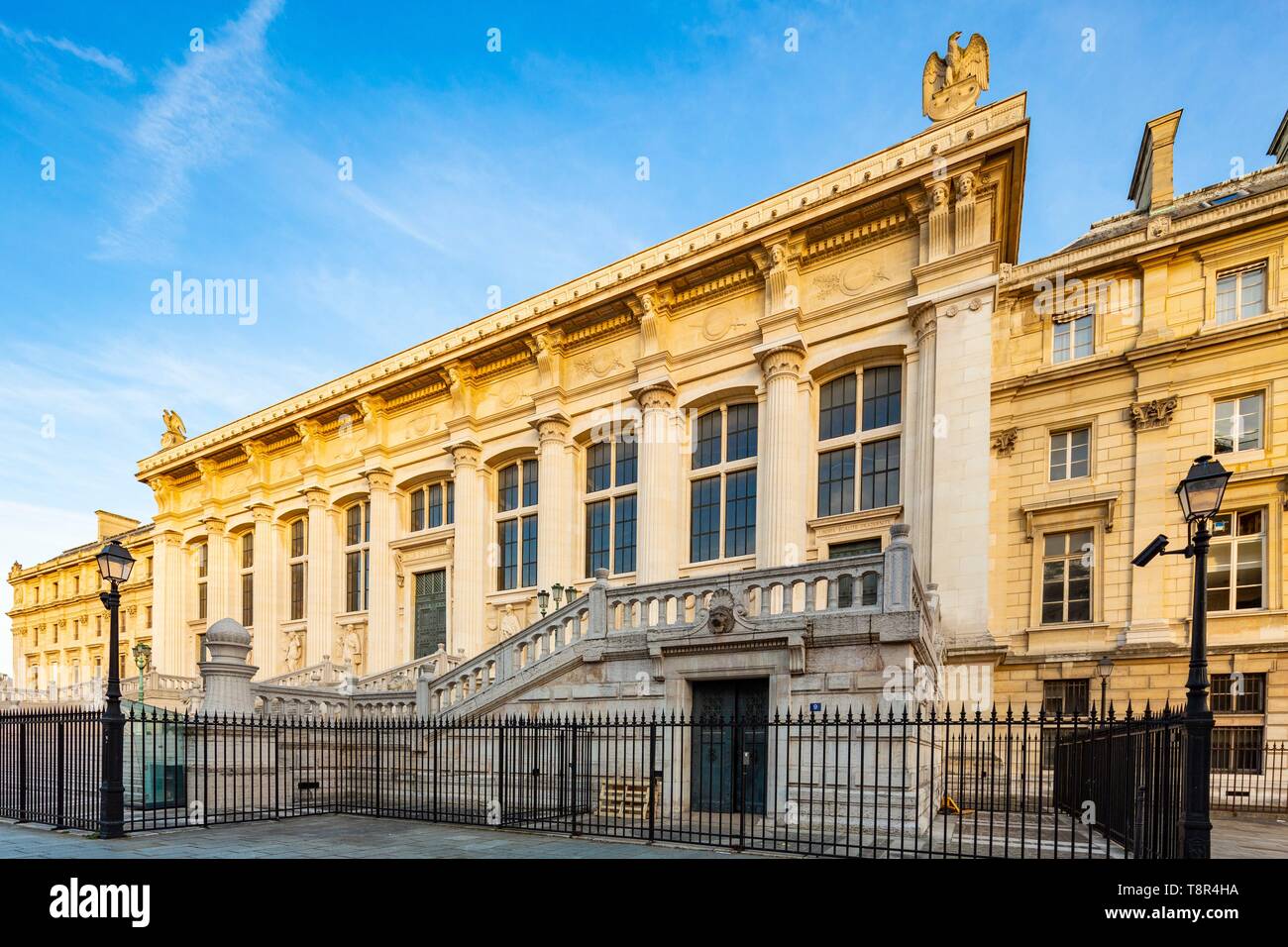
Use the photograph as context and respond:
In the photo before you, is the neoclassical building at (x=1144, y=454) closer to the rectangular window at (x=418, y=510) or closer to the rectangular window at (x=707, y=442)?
the rectangular window at (x=707, y=442)

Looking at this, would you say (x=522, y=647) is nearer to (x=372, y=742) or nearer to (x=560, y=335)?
(x=372, y=742)

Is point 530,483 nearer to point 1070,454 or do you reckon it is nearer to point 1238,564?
point 1070,454

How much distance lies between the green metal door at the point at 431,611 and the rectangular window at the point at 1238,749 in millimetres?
22636

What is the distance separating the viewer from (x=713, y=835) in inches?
446

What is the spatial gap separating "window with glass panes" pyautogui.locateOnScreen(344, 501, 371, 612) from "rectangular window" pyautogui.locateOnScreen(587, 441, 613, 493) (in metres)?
10.7

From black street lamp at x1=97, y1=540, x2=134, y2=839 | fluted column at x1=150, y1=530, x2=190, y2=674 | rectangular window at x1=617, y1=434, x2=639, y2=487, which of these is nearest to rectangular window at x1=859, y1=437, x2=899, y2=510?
rectangular window at x1=617, y1=434, x2=639, y2=487

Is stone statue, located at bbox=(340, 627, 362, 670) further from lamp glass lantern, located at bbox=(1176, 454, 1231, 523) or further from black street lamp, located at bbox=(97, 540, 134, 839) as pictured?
lamp glass lantern, located at bbox=(1176, 454, 1231, 523)

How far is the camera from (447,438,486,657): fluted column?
2633 centimetres

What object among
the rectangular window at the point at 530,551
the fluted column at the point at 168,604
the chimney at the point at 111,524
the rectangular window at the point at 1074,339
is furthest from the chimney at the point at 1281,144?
the chimney at the point at 111,524

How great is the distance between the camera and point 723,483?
872 inches

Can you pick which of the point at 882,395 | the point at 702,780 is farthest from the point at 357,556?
the point at 702,780

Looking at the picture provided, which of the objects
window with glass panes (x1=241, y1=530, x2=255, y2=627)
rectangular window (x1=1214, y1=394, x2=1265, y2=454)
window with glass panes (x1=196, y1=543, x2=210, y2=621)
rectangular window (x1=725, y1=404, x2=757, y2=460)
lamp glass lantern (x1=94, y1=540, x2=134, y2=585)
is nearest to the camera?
lamp glass lantern (x1=94, y1=540, x2=134, y2=585)
